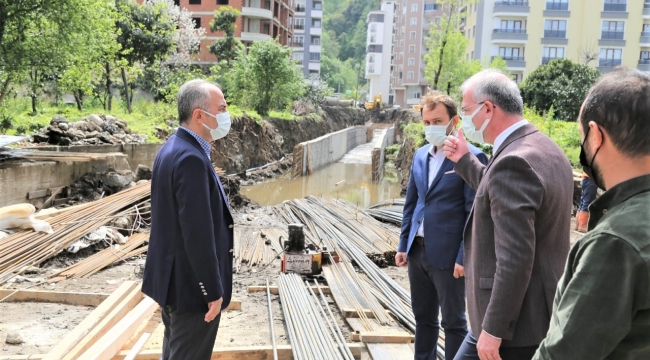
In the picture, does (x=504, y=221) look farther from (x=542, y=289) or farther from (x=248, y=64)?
(x=248, y=64)

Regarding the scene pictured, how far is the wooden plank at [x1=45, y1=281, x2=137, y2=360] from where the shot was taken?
3807 millimetres

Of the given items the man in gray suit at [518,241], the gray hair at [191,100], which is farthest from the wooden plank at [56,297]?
the man in gray suit at [518,241]

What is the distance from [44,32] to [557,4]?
145 feet

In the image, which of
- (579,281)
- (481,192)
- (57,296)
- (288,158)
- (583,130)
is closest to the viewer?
(579,281)

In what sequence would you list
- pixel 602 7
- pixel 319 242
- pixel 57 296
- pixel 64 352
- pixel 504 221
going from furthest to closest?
pixel 602 7, pixel 319 242, pixel 57 296, pixel 64 352, pixel 504 221

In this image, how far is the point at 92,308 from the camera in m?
5.75

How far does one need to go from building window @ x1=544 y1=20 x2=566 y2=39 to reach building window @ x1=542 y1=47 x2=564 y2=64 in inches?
38.4

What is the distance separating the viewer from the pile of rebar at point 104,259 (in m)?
6.93

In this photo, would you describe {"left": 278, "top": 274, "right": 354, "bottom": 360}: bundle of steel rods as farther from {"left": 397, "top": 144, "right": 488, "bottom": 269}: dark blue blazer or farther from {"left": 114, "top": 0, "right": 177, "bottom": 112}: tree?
{"left": 114, "top": 0, "right": 177, "bottom": 112}: tree

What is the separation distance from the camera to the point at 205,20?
1807 inches

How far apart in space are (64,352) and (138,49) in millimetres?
22941

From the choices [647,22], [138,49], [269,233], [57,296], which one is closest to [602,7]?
[647,22]

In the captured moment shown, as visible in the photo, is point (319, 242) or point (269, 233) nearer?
point (319, 242)

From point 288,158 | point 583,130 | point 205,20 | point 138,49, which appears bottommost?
point 288,158
